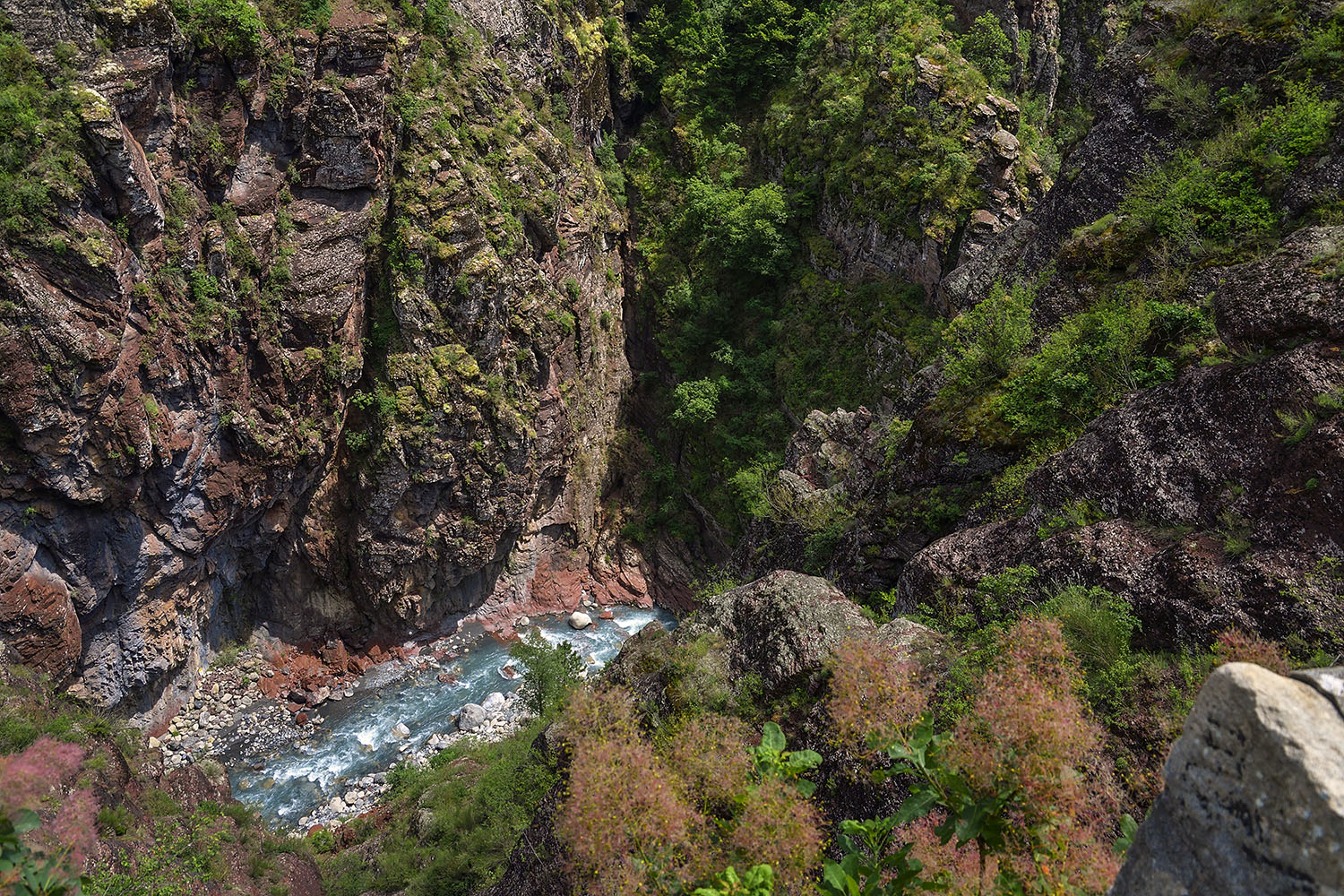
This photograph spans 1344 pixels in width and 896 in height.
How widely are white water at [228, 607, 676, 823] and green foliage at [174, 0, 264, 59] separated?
65.5 ft

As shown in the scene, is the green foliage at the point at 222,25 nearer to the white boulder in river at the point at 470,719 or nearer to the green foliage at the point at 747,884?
the white boulder in river at the point at 470,719

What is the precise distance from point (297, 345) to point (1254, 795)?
23454mm

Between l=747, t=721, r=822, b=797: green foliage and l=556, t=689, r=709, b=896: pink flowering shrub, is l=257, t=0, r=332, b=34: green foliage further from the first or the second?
l=747, t=721, r=822, b=797: green foliage

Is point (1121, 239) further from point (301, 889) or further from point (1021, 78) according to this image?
point (301, 889)

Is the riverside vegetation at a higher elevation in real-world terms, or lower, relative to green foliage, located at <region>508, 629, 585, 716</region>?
higher

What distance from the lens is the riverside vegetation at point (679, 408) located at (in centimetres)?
529

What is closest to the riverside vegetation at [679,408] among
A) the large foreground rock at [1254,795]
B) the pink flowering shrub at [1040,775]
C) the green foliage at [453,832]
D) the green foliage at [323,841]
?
the pink flowering shrub at [1040,775]

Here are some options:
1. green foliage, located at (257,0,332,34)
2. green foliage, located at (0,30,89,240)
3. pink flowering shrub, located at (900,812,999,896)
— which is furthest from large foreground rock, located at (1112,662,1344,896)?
green foliage, located at (257,0,332,34)

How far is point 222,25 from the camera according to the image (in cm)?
1761

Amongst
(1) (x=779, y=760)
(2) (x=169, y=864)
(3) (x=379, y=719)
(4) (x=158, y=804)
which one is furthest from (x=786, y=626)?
(3) (x=379, y=719)

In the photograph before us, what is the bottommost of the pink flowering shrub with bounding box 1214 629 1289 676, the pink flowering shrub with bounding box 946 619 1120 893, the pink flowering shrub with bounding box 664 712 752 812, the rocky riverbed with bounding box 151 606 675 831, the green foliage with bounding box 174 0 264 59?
the rocky riverbed with bounding box 151 606 675 831

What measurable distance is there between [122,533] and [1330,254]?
79.8 ft

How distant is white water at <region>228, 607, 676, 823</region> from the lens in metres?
18.9

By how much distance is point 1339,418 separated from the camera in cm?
604
